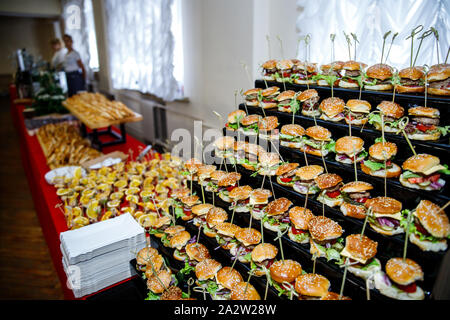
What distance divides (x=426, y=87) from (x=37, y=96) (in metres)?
6.93

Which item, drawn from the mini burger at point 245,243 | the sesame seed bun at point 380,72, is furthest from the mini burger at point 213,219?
the sesame seed bun at point 380,72

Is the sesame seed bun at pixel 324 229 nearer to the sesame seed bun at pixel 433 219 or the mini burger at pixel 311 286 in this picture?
the mini burger at pixel 311 286

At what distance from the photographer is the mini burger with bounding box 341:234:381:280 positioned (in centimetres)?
140

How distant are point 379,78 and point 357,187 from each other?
2.72 ft

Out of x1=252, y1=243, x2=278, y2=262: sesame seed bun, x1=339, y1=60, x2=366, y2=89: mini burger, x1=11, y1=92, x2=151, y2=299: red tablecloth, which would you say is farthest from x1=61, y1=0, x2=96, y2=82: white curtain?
x1=252, y1=243, x2=278, y2=262: sesame seed bun

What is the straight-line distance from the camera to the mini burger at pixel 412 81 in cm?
182

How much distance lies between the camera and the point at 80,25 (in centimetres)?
1096

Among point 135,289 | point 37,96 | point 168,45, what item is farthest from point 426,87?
point 37,96

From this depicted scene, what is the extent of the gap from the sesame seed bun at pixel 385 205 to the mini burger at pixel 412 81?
776mm

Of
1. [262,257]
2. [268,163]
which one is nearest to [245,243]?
[262,257]

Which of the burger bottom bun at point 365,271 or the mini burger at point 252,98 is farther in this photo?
the mini burger at point 252,98

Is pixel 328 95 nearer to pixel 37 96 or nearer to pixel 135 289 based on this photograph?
pixel 135 289

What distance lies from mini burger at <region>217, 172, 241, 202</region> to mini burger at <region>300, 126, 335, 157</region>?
1.77 feet

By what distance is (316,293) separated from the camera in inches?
56.4
